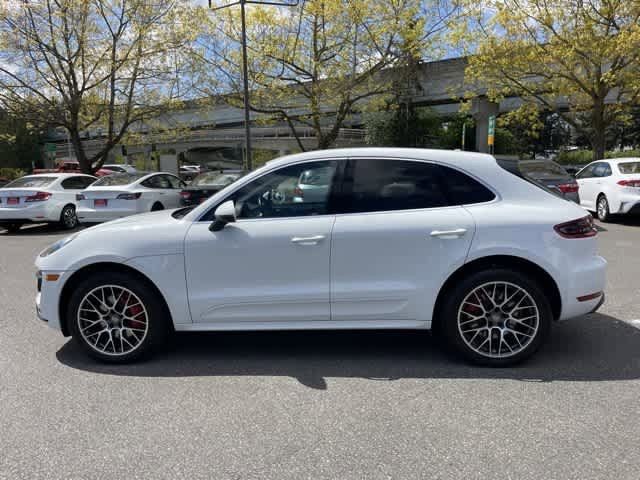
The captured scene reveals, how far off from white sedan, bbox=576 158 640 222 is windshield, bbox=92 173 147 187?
11.0m

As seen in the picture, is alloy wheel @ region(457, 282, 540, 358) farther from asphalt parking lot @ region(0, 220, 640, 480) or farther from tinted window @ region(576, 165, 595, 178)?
tinted window @ region(576, 165, 595, 178)

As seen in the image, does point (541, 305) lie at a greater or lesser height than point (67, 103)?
lesser

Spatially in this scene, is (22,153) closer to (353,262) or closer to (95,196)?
(95,196)

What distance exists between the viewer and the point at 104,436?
120 inches

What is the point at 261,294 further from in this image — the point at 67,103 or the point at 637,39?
the point at 67,103

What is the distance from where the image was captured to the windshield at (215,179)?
1214 centimetres

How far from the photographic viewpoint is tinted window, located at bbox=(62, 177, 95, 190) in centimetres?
1331

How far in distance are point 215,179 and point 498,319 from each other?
31.4ft

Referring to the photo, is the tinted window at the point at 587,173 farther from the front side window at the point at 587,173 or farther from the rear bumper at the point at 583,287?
the rear bumper at the point at 583,287

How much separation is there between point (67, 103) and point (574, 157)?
34.8 m

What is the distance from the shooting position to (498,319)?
3.88 m

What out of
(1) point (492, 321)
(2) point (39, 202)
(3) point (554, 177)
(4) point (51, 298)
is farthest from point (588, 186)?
(2) point (39, 202)

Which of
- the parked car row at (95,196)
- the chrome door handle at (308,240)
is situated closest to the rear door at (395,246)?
the chrome door handle at (308,240)

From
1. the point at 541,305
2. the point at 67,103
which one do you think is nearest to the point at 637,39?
the point at 541,305
